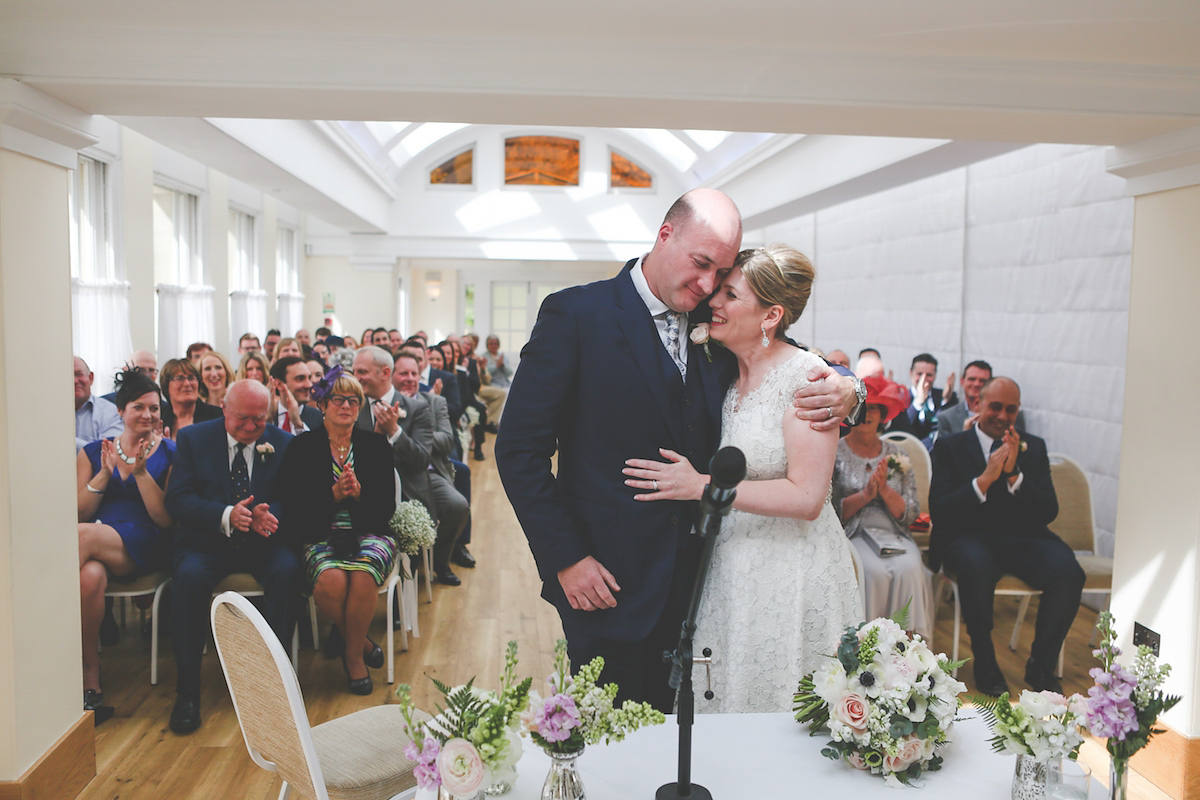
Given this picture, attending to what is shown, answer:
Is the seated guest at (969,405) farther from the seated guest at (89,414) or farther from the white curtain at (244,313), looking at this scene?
the white curtain at (244,313)

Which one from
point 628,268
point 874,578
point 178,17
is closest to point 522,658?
point 874,578

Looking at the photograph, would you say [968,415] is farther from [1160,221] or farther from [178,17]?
[178,17]

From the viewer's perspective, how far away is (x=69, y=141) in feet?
10.2

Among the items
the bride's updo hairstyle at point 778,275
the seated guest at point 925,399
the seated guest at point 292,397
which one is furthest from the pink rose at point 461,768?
the seated guest at point 925,399

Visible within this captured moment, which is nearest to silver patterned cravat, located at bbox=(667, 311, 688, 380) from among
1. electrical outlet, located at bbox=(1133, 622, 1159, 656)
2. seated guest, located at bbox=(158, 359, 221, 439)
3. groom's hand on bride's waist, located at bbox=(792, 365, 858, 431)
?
groom's hand on bride's waist, located at bbox=(792, 365, 858, 431)

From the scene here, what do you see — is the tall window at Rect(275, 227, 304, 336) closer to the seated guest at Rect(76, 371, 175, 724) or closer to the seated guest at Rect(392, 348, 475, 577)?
the seated guest at Rect(392, 348, 475, 577)

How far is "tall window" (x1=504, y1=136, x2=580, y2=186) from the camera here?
47.7 ft

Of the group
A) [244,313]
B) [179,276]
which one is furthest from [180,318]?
[244,313]

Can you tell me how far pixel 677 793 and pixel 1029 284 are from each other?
230 inches

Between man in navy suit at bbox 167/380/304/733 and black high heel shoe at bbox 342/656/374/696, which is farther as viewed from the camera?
black high heel shoe at bbox 342/656/374/696

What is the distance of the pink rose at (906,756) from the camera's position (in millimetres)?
1730

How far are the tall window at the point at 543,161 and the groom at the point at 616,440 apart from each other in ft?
42.0

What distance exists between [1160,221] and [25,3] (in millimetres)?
3892

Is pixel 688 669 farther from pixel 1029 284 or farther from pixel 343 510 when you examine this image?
pixel 1029 284
